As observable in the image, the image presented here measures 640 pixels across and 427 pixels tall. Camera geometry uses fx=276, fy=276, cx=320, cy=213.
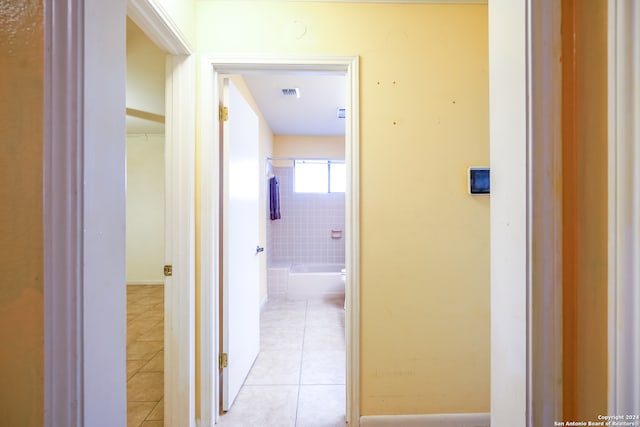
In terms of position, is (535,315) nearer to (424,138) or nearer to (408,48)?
(424,138)

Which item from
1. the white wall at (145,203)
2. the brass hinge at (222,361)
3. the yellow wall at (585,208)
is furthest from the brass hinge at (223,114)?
the white wall at (145,203)

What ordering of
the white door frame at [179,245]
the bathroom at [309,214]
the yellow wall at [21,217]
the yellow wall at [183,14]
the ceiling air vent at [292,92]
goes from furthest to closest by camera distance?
the bathroom at [309,214] < the ceiling air vent at [292,92] < the white door frame at [179,245] < the yellow wall at [183,14] < the yellow wall at [21,217]

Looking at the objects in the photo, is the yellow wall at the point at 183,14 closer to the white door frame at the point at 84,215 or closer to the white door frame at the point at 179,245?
the white door frame at the point at 179,245

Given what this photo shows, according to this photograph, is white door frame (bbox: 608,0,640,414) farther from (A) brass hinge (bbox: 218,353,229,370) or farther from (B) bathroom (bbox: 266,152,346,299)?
(B) bathroom (bbox: 266,152,346,299)

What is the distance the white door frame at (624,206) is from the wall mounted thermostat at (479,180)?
1.13m

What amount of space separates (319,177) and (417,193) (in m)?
3.45

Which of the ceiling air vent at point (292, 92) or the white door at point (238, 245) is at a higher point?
the ceiling air vent at point (292, 92)

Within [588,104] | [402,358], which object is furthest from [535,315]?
[402,358]

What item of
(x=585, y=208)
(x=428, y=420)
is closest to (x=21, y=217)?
→ (x=585, y=208)

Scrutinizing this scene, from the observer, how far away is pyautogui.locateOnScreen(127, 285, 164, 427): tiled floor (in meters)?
1.75

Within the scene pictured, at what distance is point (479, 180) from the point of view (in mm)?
1553

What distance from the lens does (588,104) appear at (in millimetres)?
503

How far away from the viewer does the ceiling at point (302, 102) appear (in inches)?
102

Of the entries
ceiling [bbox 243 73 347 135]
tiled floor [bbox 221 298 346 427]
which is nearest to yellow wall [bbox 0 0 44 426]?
tiled floor [bbox 221 298 346 427]
